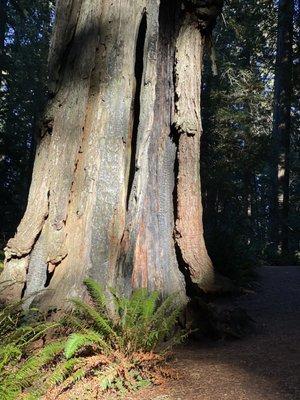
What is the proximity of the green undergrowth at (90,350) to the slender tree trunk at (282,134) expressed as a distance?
12.0 meters

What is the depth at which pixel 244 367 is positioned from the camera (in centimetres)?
390

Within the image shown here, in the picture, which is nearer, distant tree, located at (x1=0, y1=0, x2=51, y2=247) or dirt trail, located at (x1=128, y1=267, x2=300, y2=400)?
dirt trail, located at (x1=128, y1=267, x2=300, y2=400)

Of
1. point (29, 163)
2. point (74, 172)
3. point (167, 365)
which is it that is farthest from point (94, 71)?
point (29, 163)

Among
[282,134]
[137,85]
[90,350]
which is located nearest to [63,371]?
[90,350]

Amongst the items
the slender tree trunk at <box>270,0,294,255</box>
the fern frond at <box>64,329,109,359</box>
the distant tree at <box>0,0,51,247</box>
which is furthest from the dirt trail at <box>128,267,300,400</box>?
the slender tree trunk at <box>270,0,294,255</box>

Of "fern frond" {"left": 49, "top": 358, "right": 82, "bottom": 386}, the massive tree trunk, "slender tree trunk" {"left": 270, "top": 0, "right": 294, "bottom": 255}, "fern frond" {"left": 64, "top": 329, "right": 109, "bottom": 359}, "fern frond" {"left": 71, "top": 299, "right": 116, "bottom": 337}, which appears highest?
"slender tree trunk" {"left": 270, "top": 0, "right": 294, "bottom": 255}

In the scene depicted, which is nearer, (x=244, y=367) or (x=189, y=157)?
(x=244, y=367)

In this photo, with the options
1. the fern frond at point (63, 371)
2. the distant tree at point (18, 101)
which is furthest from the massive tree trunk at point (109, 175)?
the distant tree at point (18, 101)

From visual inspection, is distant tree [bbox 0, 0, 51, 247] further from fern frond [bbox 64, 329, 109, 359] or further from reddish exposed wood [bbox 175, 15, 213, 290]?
A: fern frond [bbox 64, 329, 109, 359]

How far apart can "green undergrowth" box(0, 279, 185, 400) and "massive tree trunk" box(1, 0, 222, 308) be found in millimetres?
343

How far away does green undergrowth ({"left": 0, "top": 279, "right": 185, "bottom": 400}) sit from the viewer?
133 inches

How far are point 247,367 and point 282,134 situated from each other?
49.6 ft

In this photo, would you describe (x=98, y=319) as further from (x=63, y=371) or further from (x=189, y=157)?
(x=189, y=157)

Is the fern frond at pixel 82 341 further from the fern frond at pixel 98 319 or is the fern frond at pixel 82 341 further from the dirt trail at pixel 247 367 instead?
the dirt trail at pixel 247 367
